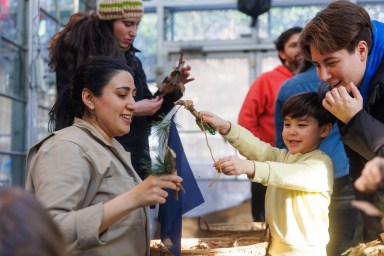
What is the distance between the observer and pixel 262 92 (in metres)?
4.45

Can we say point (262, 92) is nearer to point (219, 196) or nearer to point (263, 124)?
point (263, 124)

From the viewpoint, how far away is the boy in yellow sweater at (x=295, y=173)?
247 centimetres

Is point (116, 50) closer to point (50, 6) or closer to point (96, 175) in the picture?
point (96, 175)

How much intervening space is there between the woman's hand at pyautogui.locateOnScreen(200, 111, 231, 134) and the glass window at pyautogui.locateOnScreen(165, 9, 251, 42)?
4.19 meters

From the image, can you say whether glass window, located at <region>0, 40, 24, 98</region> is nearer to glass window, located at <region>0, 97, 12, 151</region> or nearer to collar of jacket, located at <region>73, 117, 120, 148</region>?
glass window, located at <region>0, 97, 12, 151</region>

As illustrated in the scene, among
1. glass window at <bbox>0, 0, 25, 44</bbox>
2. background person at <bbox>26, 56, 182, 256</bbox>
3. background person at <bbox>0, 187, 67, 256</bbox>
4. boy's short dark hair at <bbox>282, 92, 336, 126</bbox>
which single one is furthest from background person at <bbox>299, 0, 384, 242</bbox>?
glass window at <bbox>0, 0, 25, 44</bbox>

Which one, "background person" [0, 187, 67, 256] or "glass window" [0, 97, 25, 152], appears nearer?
"background person" [0, 187, 67, 256]

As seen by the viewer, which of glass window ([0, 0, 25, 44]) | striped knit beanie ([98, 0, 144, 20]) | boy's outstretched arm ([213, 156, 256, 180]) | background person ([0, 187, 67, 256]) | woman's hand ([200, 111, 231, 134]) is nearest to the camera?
background person ([0, 187, 67, 256])

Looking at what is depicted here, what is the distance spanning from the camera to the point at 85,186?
7.04 feet

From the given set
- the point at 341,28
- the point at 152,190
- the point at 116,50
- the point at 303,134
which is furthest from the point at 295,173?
the point at 116,50

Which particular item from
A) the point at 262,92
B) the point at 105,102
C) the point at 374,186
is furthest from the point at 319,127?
the point at 262,92

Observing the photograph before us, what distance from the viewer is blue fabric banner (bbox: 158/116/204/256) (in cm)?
252

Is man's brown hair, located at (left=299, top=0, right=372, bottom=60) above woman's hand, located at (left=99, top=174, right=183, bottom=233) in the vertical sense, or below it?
above

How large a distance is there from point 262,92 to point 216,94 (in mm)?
2387
